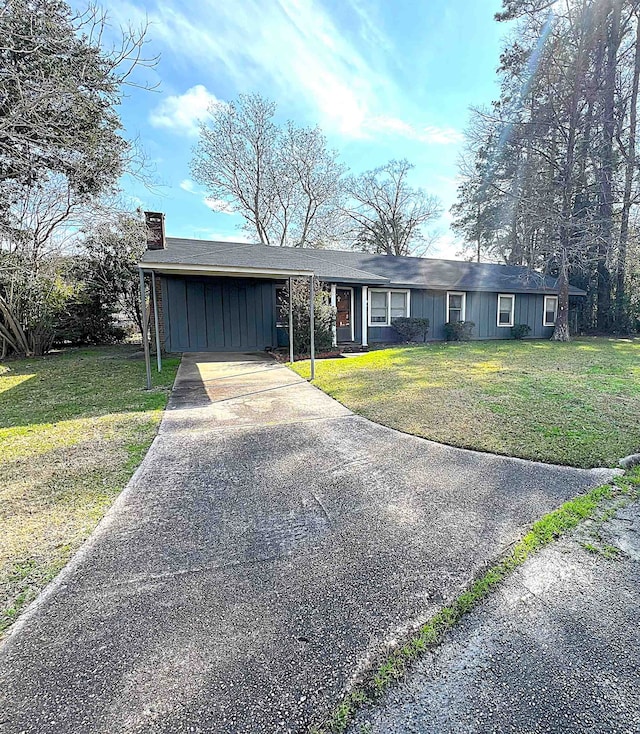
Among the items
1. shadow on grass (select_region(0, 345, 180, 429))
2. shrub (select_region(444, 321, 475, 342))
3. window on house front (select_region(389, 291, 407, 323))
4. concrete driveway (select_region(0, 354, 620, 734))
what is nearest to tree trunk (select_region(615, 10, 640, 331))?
shrub (select_region(444, 321, 475, 342))

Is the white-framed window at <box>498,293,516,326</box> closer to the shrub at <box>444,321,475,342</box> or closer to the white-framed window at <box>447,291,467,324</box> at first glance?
the white-framed window at <box>447,291,467,324</box>

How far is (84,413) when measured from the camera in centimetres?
548

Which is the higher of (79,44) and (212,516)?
(79,44)

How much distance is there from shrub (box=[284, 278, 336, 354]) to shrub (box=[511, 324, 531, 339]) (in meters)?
9.62

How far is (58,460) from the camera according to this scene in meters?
3.78

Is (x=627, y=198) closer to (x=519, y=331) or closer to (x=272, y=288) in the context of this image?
(x=519, y=331)

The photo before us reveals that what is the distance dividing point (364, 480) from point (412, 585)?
1.32 metres

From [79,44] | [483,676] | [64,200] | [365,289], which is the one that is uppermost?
[79,44]

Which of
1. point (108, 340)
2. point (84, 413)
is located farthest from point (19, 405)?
point (108, 340)

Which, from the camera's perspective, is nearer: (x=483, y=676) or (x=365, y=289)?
(x=483, y=676)

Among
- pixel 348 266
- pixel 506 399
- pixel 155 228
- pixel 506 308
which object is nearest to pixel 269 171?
pixel 348 266

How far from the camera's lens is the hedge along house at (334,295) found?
9641 millimetres

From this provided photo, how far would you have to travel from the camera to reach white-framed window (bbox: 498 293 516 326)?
1672 cm

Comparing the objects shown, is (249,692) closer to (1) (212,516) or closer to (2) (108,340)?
(1) (212,516)
